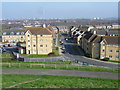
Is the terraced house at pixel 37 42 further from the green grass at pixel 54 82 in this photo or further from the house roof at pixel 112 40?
the green grass at pixel 54 82

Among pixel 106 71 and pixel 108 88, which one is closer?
pixel 108 88

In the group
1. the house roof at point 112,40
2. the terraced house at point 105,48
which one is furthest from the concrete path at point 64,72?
the house roof at point 112,40

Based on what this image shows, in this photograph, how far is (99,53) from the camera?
2948cm

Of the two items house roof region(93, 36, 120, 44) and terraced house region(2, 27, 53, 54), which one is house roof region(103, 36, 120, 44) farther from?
terraced house region(2, 27, 53, 54)

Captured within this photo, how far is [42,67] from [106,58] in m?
10.3

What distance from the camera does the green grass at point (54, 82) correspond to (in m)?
15.3

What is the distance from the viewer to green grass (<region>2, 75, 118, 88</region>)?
15273 mm

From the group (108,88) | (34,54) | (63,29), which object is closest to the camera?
A: (108,88)

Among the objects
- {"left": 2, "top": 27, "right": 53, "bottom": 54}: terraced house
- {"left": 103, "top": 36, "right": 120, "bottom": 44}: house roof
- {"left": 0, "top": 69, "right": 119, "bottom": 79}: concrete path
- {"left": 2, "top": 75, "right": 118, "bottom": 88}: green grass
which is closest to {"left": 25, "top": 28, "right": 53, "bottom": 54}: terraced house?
{"left": 2, "top": 27, "right": 53, "bottom": 54}: terraced house

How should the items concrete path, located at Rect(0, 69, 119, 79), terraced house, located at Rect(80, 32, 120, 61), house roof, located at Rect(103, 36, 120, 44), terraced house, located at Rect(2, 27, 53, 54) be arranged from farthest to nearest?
terraced house, located at Rect(2, 27, 53, 54)
house roof, located at Rect(103, 36, 120, 44)
terraced house, located at Rect(80, 32, 120, 61)
concrete path, located at Rect(0, 69, 119, 79)


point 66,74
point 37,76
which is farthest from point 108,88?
point 37,76

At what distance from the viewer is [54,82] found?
53.2ft

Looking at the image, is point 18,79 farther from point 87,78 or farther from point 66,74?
point 87,78

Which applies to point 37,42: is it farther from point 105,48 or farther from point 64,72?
point 64,72
